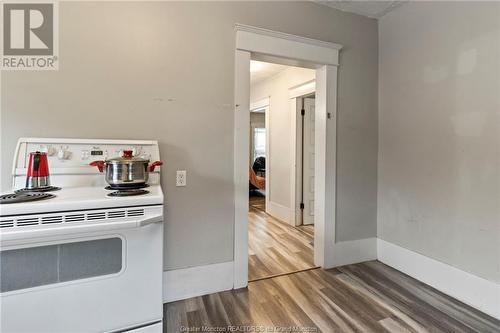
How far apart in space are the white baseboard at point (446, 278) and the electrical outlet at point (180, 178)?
2157 mm

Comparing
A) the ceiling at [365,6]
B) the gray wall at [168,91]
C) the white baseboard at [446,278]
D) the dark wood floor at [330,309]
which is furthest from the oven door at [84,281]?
the ceiling at [365,6]

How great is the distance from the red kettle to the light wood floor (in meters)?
1.72

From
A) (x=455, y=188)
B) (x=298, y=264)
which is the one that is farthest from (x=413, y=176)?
(x=298, y=264)

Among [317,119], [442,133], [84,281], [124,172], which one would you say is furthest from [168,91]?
[442,133]

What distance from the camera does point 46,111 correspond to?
5.17ft

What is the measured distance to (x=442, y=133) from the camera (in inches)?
79.9

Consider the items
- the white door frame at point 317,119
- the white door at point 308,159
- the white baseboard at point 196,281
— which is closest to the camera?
the white baseboard at point 196,281

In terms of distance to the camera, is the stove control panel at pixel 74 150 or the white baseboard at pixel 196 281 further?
the white baseboard at pixel 196 281

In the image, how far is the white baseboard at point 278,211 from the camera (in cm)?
398

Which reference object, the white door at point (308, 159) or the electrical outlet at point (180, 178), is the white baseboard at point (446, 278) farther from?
the electrical outlet at point (180, 178)

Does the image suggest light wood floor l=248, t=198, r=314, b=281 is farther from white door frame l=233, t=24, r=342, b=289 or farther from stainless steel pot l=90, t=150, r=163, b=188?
stainless steel pot l=90, t=150, r=163, b=188

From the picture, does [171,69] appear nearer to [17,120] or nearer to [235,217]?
[17,120]

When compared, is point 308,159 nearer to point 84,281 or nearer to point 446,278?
point 446,278

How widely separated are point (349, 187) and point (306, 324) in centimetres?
137
